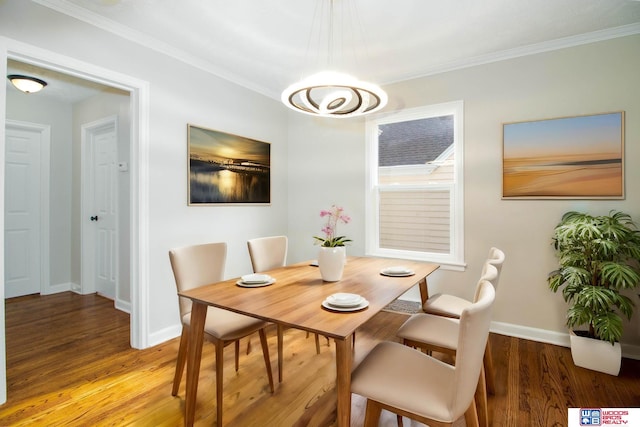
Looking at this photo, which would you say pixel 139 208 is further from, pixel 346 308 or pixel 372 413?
pixel 372 413

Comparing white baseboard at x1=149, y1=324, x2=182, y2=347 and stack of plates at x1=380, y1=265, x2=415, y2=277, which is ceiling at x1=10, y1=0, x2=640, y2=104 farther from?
white baseboard at x1=149, y1=324, x2=182, y2=347

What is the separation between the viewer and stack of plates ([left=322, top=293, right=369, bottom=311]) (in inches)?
55.5

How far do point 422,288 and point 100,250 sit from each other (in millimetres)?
4010

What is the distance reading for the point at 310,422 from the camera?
1731 mm

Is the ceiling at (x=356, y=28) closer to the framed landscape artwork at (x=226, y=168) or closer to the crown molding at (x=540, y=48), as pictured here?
the crown molding at (x=540, y=48)

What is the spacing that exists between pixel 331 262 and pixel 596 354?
2.04m

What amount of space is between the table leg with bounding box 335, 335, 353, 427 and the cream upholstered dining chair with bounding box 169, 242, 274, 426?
0.76 m

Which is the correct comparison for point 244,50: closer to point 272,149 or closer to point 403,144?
point 272,149

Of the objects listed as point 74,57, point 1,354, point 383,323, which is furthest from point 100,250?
point 383,323

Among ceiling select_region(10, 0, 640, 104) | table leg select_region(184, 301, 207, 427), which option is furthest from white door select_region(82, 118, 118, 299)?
table leg select_region(184, 301, 207, 427)

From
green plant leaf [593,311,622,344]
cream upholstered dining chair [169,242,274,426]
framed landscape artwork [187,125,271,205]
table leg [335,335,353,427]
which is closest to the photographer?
table leg [335,335,353,427]

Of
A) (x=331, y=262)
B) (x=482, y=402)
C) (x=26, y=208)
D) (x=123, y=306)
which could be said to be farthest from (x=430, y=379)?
(x=26, y=208)

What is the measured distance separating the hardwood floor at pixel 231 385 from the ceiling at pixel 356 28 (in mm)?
2522

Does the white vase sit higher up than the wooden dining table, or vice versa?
the white vase
